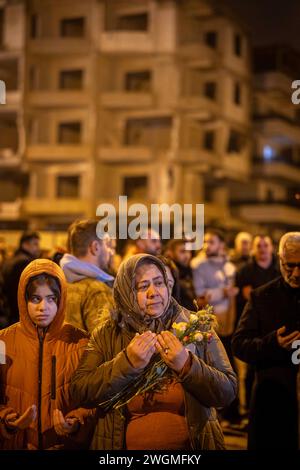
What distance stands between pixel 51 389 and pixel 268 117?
137 feet

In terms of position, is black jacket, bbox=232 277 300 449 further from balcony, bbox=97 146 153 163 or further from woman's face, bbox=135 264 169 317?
balcony, bbox=97 146 153 163

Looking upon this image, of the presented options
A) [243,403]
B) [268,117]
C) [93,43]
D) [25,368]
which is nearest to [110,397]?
[25,368]

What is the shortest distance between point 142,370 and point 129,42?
34.4 metres

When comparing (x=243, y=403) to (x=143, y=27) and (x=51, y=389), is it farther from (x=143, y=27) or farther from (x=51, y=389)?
(x=143, y=27)

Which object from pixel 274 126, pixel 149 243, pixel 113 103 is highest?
pixel 274 126

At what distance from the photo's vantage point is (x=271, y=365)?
529 cm

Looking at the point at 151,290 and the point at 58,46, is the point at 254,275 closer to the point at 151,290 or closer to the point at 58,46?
the point at 151,290

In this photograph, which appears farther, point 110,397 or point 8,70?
point 8,70

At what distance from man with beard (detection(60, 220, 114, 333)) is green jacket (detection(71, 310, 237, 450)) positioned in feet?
2.73

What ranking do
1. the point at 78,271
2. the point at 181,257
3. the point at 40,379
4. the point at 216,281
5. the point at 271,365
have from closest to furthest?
the point at 40,379 → the point at 271,365 → the point at 78,271 → the point at 181,257 → the point at 216,281

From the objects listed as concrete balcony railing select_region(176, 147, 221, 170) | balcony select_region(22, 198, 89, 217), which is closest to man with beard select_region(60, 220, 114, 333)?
balcony select_region(22, 198, 89, 217)

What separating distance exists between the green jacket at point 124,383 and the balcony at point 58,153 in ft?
109

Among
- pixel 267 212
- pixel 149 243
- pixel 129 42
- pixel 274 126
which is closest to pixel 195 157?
pixel 129 42

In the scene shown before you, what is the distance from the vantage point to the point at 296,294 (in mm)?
5301
